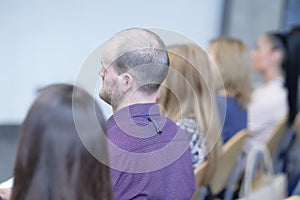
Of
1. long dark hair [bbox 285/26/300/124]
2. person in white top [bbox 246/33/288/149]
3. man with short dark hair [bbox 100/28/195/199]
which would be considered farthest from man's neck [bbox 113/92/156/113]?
long dark hair [bbox 285/26/300/124]

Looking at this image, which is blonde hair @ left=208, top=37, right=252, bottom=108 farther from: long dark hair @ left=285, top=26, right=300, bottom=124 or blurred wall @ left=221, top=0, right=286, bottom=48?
blurred wall @ left=221, top=0, right=286, bottom=48

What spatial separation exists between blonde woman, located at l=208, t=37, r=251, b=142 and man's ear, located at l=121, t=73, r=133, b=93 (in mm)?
1558

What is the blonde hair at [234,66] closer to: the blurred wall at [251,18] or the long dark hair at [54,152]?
the blurred wall at [251,18]

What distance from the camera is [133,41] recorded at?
110cm

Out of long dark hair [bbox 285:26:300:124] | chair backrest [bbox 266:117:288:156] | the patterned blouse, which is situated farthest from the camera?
long dark hair [bbox 285:26:300:124]

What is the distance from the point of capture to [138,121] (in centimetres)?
119

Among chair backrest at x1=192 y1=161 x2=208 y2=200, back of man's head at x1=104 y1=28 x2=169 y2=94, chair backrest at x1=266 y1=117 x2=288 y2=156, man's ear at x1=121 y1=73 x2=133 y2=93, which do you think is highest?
back of man's head at x1=104 y1=28 x2=169 y2=94

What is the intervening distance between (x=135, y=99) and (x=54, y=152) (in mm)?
312

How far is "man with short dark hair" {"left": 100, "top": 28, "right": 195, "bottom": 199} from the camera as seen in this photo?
1.10 m

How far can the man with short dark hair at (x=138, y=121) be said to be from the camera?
1102mm

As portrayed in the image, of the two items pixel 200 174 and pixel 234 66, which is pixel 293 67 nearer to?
pixel 234 66

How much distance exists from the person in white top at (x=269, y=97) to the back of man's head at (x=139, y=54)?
192 centimetres

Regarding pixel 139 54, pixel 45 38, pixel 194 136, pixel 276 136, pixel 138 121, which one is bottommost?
pixel 276 136

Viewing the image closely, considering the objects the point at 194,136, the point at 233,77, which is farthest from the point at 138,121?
the point at 233,77
